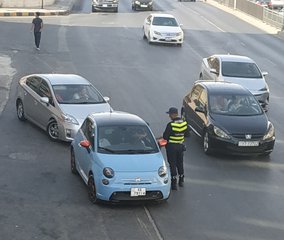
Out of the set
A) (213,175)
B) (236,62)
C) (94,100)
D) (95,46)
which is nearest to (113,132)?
(213,175)

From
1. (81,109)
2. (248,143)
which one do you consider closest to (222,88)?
(248,143)

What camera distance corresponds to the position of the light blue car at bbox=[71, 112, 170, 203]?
38.3 ft

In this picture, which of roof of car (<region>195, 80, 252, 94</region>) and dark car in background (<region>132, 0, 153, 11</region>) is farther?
dark car in background (<region>132, 0, 153, 11</region>)

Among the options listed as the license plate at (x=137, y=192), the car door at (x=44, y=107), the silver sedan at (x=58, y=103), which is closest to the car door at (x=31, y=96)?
the silver sedan at (x=58, y=103)

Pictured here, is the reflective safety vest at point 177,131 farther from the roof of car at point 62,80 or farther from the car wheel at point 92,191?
the roof of car at point 62,80

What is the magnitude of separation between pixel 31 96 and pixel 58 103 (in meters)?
1.41

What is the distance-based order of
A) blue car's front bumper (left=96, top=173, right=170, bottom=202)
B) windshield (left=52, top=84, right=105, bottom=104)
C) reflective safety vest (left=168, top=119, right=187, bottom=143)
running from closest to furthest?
blue car's front bumper (left=96, top=173, right=170, bottom=202), reflective safety vest (left=168, top=119, right=187, bottom=143), windshield (left=52, top=84, right=105, bottom=104)

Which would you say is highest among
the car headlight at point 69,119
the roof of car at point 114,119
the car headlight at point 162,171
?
the roof of car at point 114,119

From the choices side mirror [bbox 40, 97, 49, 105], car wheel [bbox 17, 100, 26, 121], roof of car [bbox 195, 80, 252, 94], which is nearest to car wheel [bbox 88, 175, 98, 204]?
side mirror [bbox 40, 97, 49, 105]

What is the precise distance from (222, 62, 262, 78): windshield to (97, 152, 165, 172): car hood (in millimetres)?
10500

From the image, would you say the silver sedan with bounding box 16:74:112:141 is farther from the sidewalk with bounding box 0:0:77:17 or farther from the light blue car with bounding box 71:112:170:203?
the sidewalk with bounding box 0:0:77:17

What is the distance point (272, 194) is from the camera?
13055 mm

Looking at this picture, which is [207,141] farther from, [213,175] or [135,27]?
[135,27]

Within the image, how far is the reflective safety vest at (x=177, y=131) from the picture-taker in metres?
12.9
